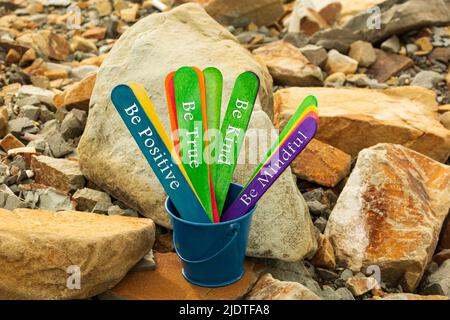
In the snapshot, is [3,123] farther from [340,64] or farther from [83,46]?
[340,64]

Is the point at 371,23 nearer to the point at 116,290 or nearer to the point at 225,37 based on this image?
the point at 225,37

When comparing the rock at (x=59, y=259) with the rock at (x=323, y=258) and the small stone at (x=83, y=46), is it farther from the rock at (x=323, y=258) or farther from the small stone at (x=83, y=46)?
the small stone at (x=83, y=46)

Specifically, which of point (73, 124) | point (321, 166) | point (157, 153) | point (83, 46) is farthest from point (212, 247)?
point (83, 46)

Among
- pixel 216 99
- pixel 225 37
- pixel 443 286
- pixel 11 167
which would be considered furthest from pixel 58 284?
pixel 225 37

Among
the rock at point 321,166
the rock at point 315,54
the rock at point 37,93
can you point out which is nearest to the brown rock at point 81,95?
the rock at point 37,93

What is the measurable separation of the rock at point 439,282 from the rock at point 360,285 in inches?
10.0

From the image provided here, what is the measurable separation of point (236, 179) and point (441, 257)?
1.05 meters

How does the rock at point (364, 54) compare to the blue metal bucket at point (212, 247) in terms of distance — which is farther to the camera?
the rock at point (364, 54)

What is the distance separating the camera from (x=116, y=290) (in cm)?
221

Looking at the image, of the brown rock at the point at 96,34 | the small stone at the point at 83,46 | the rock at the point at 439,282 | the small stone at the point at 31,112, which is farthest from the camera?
the brown rock at the point at 96,34

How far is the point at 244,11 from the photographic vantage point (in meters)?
5.46

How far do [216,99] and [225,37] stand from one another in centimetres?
118

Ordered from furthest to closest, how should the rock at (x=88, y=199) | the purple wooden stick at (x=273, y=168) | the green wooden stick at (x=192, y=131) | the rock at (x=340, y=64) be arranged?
the rock at (x=340, y=64)
the rock at (x=88, y=199)
the green wooden stick at (x=192, y=131)
the purple wooden stick at (x=273, y=168)

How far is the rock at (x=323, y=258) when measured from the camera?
2598 mm
